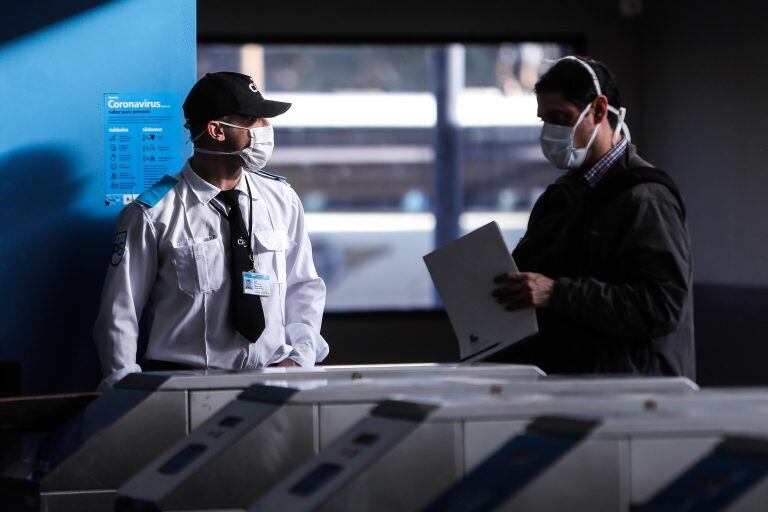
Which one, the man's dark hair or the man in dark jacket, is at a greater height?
the man's dark hair

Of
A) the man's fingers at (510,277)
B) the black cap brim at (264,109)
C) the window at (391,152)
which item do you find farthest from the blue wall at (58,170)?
the window at (391,152)

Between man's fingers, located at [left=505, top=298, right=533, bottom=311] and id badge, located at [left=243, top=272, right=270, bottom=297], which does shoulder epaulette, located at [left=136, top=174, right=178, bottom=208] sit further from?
man's fingers, located at [left=505, top=298, right=533, bottom=311]

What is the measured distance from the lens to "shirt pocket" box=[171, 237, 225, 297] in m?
3.50

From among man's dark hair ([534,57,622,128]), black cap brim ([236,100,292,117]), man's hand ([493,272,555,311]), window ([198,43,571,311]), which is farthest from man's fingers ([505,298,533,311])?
window ([198,43,571,311])

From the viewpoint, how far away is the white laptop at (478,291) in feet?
11.2

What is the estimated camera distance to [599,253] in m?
3.30

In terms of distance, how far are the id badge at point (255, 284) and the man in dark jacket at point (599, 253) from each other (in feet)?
2.09

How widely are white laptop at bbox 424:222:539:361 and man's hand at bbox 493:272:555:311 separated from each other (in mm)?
23

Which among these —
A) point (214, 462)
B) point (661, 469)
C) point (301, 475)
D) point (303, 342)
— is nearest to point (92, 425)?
point (214, 462)

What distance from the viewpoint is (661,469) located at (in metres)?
2.12

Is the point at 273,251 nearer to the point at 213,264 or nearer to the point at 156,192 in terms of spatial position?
the point at 213,264

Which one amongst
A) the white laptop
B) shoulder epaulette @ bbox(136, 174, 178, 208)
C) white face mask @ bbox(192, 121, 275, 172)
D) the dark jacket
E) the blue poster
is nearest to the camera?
the dark jacket

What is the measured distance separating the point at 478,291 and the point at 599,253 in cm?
36

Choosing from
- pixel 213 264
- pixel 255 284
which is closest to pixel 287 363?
pixel 255 284
